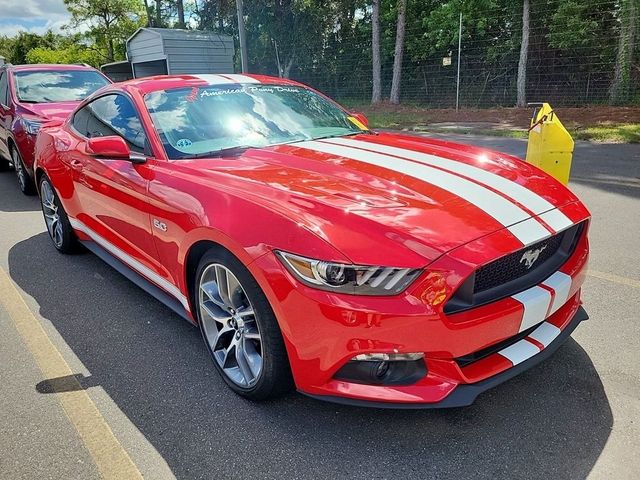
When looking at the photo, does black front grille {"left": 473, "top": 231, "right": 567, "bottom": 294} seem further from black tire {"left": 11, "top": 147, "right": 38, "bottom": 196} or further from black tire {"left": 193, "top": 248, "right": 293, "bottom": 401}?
black tire {"left": 11, "top": 147, "right": 38, "bottom": 196}

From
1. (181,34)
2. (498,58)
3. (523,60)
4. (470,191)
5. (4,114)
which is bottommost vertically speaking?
(470,191)

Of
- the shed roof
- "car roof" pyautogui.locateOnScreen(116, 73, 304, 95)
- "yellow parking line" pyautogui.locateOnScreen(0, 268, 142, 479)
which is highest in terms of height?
the shed roof

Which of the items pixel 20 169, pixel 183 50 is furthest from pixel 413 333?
pixel 183 50

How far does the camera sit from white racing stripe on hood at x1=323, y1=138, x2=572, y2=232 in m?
2.36

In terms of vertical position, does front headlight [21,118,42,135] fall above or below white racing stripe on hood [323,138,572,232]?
above

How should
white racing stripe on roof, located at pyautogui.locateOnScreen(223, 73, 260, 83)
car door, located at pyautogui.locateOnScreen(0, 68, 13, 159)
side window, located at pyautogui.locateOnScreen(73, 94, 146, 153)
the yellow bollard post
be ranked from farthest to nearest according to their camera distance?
1. car door, located at pyautogui.locateOnScreen(0, 68, 13, 159)
2. the yellow bollard post
3. white racing stripe on roof, located at pyautogui.locateOnScreen(223, 73, 260, 83)
4. side window, located at pyautogui.locateOnScreen(73, 94, 146, 153)

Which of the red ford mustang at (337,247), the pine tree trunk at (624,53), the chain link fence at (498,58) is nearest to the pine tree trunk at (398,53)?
the chain link fence at (498,58)

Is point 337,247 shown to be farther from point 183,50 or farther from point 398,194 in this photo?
point 183,50

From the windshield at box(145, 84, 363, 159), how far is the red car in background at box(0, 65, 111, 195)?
4.15 meters

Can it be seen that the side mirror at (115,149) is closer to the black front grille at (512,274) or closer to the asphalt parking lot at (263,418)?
the asphalt parking lot at (263,418)

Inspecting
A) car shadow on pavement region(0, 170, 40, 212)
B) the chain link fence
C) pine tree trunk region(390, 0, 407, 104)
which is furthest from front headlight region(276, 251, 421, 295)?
pine tree trunk region(390, 0, 407, 104)

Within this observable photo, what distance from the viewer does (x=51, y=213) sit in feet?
16.0

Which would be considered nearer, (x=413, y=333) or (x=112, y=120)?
(x=413, y=333)

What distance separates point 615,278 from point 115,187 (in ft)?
11.7
